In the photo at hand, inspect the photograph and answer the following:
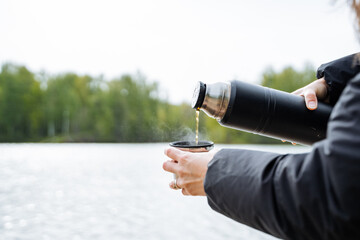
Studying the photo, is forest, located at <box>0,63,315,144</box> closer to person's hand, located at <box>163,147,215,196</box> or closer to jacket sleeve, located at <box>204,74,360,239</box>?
person's hand, located at <box>163,147,215,196</box>

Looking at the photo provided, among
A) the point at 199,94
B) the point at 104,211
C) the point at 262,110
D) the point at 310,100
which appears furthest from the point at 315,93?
the point at 104,211

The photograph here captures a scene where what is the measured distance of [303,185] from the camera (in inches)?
27.6

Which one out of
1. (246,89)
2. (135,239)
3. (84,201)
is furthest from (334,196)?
(84,201)

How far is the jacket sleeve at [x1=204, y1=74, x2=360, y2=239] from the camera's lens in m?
0.64

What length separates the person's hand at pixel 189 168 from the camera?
3.15ft

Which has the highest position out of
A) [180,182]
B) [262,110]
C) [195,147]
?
[262,110]

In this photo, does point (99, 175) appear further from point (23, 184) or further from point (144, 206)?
point (144, 206)

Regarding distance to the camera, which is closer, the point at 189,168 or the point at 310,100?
the point at 189,168

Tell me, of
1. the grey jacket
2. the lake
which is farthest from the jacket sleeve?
the lake

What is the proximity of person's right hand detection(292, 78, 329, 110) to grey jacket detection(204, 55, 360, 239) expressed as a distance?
0.48m

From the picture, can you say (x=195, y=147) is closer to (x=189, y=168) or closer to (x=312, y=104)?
(x=189, y=168)

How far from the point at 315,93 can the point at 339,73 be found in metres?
0.13

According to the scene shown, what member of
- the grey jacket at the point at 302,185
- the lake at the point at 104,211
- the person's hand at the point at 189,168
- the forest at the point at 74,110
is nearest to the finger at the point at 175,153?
the person's hand at the point at 189,168

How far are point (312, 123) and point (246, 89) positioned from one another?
A: 1.00 ft
